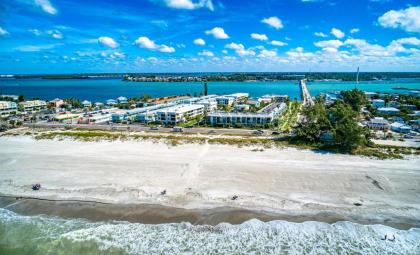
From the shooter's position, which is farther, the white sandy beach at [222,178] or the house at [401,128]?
the house at [401,128]

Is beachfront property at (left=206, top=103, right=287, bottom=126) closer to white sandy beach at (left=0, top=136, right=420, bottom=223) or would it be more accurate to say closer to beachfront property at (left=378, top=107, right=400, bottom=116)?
white sandy beach at (left=0, top=136, right=420, bottom=223)

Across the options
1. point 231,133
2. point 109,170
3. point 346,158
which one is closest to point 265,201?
point 346,158

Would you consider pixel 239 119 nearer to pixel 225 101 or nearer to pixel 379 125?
pixel 379 125

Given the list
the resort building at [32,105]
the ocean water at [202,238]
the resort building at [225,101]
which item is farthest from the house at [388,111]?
the resort building at [32,105]

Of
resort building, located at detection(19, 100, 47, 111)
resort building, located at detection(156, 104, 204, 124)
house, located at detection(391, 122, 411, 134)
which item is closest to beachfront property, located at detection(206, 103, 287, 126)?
resort building, located at detection(156, 104, 204, 124)

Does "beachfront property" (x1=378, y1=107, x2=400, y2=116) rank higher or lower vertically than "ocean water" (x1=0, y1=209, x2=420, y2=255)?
higher

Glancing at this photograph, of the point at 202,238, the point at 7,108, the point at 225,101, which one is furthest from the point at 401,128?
the point at 7,108

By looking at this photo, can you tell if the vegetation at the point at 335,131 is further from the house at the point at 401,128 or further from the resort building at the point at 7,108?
the resort building at the point at 7,108
